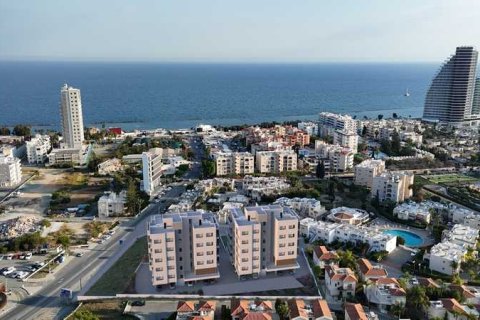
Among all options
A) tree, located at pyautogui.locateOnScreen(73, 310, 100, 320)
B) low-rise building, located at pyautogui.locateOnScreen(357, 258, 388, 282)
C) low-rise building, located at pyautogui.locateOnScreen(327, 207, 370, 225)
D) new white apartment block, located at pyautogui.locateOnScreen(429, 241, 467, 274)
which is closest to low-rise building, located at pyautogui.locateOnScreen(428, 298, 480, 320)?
low-rise building, located at pyautogui.locateOnScreen(357, 258, 388, 282)

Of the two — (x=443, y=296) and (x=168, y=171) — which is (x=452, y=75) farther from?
(x=443, y=296)

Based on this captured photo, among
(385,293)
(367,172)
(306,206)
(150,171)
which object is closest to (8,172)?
(150,171)

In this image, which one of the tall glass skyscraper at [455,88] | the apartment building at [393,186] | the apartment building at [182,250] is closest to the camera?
the apartment building at [182,250]

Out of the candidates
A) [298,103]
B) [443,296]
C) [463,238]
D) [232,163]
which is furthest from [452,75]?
[443,296]

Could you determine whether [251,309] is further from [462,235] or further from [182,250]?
[462,235]

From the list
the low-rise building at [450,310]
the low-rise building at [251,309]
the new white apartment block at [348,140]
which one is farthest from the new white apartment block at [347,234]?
the new white apartment block at [348,140]

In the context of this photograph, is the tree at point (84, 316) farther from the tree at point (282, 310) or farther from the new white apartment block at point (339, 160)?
the new white apartment block at point (339, 160)
